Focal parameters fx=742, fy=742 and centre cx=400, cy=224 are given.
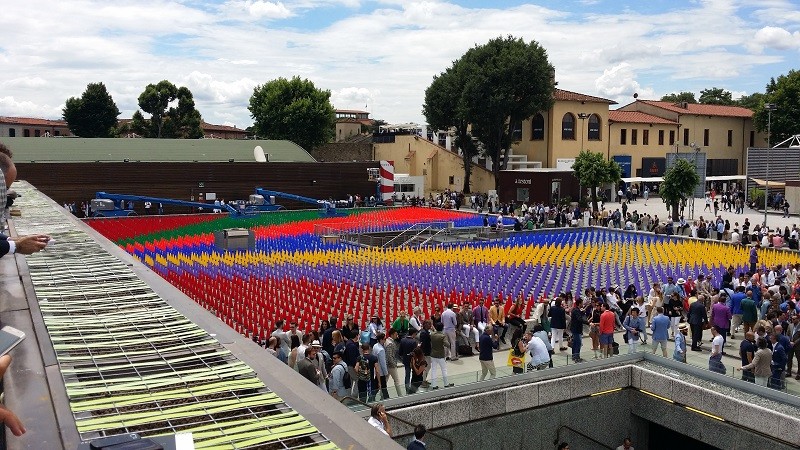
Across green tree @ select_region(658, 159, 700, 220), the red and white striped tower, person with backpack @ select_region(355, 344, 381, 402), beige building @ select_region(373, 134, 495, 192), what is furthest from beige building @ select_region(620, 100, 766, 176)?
person with backpack @ select_region(355, 344, 381, 402)

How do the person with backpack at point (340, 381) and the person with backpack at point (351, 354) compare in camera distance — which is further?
the person with backpack at point (351, 354)

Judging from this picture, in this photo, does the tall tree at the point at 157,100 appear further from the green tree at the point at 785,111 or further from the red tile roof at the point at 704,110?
the green tree at the point at 785,111

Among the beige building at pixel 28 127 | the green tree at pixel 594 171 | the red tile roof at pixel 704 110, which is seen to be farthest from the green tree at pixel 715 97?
the beige building at pixel 28 127

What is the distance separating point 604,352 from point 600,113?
169 ft

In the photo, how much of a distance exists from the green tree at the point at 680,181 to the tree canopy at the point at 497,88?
17030mm

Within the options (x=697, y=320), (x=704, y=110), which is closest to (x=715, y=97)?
(x=704, y=110)

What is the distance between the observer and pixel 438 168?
206ft

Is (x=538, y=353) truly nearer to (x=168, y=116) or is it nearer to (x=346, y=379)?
(x=346, y=379)

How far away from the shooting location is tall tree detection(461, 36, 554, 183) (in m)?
54.2

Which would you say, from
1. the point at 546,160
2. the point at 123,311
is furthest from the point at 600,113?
the point at 123,311

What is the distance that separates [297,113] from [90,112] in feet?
91.5

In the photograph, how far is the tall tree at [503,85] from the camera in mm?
54188

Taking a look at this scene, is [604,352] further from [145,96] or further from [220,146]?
[145,96]

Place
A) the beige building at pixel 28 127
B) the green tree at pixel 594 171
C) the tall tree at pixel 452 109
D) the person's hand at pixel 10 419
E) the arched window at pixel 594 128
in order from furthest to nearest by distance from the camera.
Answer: the beige building at pixel 28 127 < the arched window at pixel 594 128 < the tall tree at pixel 452 109 < the green tree at pixel 594 171 < the person's hand at pixel 10 419
